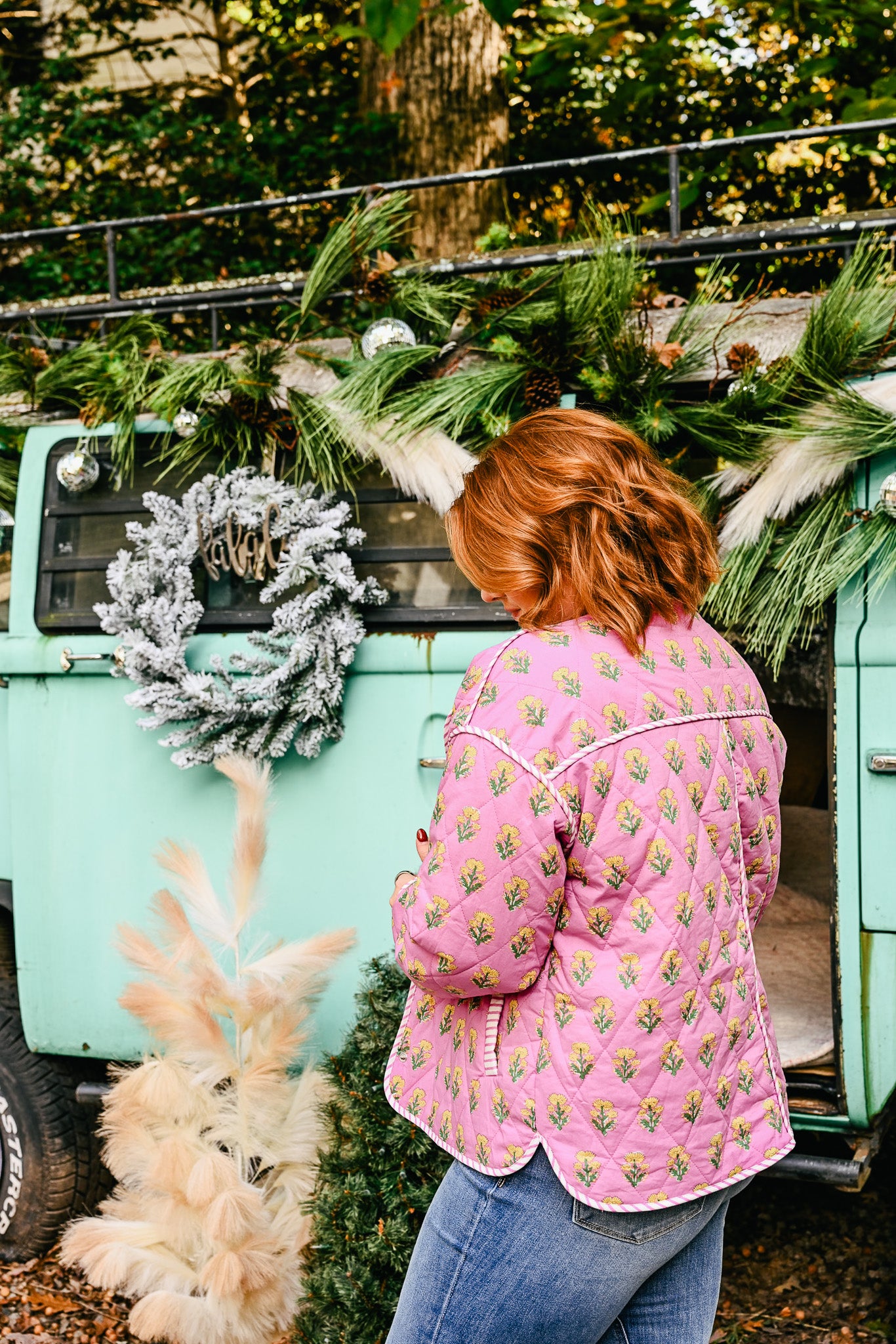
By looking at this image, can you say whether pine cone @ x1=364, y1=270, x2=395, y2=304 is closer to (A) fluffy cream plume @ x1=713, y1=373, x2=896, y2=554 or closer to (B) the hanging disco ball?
(A) fluffy cream plume @ x1=713, y1=373, x2=896, y2=554

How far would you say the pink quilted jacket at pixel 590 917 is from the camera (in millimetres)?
1330

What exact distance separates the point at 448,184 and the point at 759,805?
2258 mm

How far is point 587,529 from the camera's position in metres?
1.44

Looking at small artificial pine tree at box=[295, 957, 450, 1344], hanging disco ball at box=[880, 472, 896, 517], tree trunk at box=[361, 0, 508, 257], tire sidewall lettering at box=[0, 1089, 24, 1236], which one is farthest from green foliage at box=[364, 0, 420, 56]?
tire sidewall lettering at box=[0, 1089, 24, 1236]

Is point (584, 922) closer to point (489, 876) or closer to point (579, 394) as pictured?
point (489, 876)

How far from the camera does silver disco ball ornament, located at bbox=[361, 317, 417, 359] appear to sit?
9.07 ft

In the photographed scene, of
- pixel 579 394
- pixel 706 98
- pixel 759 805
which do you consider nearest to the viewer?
pixel 759 805

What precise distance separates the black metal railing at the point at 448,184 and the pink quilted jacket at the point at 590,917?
170 centimetres

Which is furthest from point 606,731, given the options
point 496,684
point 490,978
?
point 490,978

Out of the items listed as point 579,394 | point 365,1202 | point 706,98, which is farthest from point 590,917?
point 706,98

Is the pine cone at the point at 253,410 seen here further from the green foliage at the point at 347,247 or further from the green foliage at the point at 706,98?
the green foliage at the point at 706,98

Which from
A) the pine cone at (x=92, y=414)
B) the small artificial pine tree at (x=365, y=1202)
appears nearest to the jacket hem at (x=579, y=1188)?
the small artificial pine tree at (x=365, y=1202)

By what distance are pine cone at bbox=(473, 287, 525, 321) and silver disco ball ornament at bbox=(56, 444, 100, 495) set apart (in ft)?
3.49

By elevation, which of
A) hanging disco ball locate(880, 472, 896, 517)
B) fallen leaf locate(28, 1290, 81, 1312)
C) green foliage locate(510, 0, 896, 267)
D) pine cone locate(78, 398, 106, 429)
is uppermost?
green foliage locate(510, 0, 896, 267)
